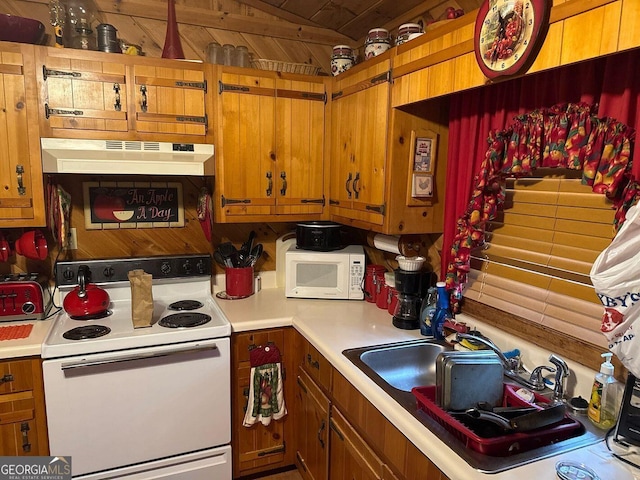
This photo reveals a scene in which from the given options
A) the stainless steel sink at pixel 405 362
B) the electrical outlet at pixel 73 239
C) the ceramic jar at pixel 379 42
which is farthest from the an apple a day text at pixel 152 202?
the stainless steel sink at pixel 405 362

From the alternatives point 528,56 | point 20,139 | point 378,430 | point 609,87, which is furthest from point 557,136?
point 20,139

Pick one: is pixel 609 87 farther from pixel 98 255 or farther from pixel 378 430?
pixel 98 255

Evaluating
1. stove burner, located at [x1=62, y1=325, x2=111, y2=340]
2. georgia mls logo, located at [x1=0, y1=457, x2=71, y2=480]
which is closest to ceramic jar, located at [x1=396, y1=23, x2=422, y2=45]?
stove burner, located at [x1=62, y1=325, x2=111, y2=340]

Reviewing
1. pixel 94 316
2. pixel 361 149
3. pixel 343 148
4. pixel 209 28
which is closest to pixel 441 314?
pixel 361 149

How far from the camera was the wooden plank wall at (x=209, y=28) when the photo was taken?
7.47 feet

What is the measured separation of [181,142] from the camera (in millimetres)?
2193

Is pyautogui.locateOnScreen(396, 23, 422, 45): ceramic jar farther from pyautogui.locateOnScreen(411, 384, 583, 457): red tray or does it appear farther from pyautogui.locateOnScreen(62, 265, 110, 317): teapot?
pyautogui.locateOnScreen(62, 265, 110, 317): teapot

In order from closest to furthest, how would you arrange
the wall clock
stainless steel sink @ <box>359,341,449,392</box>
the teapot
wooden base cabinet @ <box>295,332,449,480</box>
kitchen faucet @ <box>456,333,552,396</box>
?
the wall clock, wooden base cabinet @ <box>295,332,449,480</box>, kitchen faucet @ <box>456,333,552,396</box>, stainless steel sink @ <box>359,341,449,392</box>, the teapot

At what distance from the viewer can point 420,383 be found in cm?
180

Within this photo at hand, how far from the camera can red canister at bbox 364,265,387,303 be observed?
2.43 meters

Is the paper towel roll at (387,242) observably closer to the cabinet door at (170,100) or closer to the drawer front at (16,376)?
the cabinet door at (170,100)

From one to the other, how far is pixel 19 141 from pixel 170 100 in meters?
0.68

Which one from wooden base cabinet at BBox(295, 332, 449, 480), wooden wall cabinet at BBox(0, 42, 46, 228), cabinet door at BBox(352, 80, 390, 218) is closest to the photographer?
wooden base cabinet at BBox(295, 332, 449, 480)

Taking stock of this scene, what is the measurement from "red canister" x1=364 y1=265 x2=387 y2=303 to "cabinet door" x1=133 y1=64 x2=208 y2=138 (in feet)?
3.78
